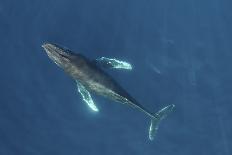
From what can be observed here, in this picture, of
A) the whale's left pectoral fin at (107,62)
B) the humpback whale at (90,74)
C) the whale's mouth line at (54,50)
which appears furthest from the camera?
the whale's left pectoral fin at (107,62)

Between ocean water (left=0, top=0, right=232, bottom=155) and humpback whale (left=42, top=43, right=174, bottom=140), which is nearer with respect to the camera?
humpback whale (left=42, top=43, right=174, bottom=140)

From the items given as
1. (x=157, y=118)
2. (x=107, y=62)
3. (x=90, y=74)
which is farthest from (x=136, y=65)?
(x=90, y=74)

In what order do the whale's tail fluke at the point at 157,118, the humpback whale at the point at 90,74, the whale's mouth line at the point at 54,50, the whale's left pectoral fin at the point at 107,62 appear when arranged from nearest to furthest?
the whale's mouth line at the point at 54,50
the humpback whale at the point at 90,74
the whale's left pectoral fin at the point at 107,62
the whale's tail fluke at the point at 157,118

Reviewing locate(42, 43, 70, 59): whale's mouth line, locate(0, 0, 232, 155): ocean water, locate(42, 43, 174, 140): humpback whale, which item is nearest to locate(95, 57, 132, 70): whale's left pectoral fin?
locate(42, 43, 174, 140): humpback whale

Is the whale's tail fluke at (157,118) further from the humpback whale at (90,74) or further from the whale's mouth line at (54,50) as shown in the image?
the whale's mouth line at (54,50)

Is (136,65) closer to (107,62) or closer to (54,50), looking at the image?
(107,62)

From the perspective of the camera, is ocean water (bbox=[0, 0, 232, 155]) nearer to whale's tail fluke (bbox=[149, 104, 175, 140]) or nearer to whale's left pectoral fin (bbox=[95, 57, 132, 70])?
whale's tail fluke (bbox=[149, 104, 175, 140])

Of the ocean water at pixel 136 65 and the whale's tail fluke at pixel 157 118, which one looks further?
the ocean water at pixel 136 65

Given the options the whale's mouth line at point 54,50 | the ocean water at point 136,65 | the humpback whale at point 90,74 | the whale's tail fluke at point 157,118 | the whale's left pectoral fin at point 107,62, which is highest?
the ocean water at point 136,65

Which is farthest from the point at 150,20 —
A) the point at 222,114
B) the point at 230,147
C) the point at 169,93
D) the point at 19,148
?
the point at 19,148

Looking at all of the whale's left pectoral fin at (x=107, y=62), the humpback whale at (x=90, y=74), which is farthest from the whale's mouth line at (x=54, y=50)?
the whale's left pectoral fin at (x=107, y=62)
